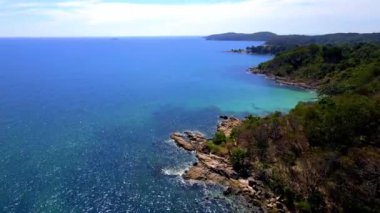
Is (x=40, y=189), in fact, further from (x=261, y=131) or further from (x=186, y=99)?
(x=186, y=99)

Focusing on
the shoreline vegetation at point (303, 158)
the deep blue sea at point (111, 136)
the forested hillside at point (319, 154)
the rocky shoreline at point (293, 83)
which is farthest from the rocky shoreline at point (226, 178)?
the rocky shoreline at point (293, 83)

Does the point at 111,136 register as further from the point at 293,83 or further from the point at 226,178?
the point at 293,83

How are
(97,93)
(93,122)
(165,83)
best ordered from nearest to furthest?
(93,122) → (97,93) → (165,83)

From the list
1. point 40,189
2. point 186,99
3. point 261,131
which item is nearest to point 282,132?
point 261,131

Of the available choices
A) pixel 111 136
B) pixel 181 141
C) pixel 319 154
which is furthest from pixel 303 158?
pixel 111 136

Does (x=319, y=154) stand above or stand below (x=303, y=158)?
above

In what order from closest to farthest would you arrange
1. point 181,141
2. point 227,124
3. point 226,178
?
point 226,178, point 181,141, point 227,124

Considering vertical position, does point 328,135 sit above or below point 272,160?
above

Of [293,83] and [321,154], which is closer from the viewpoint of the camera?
[321,154]
